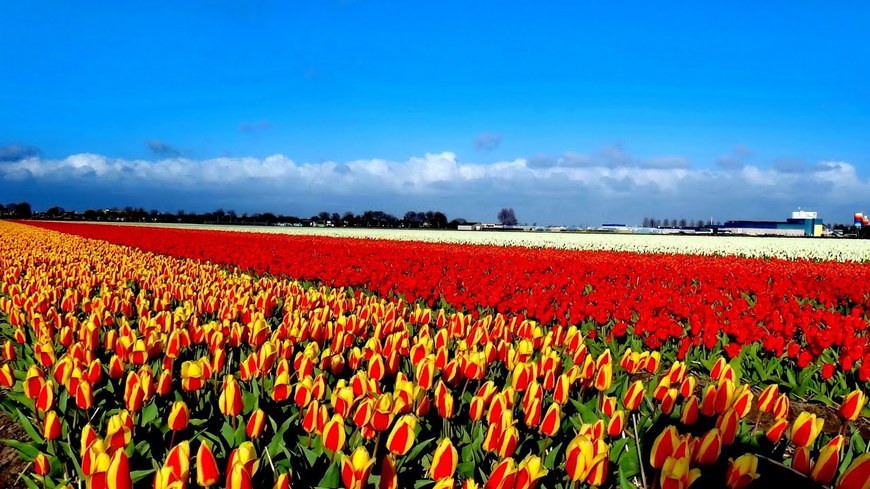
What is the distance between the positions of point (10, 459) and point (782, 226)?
121 m

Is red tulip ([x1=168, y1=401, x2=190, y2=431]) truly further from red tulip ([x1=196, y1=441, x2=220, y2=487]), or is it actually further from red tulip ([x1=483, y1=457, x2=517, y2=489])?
red tulip ([x1=483, y1=457, x2=517, y2=489])

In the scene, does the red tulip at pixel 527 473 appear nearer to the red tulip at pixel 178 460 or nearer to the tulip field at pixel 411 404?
the tulip field at pixel 411 404

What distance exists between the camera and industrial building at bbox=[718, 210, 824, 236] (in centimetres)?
8957

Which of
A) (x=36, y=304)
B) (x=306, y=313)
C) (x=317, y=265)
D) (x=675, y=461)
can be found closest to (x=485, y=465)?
(x=675, y=461)

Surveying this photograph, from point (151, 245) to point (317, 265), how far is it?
1192cm

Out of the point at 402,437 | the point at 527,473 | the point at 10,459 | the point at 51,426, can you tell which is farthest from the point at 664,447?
the point at 10,459

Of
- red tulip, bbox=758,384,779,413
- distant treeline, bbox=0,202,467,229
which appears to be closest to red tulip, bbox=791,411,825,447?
red tulip, bbox=758,384,779,413

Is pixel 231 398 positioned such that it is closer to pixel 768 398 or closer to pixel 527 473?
pixel 527 473

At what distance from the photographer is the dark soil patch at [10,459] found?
3.39 metres

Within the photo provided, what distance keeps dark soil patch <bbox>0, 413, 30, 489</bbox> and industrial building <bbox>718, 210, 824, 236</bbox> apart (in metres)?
98.8

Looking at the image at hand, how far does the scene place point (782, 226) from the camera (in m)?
105

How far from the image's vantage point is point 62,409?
3377 millimetres

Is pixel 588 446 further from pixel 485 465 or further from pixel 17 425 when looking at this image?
pixel 17 425

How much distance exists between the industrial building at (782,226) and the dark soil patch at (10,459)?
324ft
